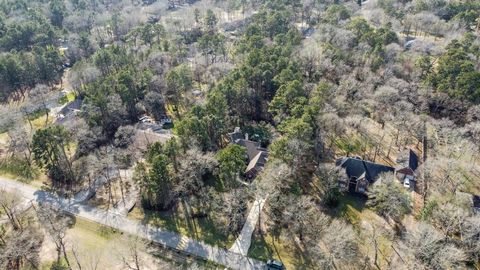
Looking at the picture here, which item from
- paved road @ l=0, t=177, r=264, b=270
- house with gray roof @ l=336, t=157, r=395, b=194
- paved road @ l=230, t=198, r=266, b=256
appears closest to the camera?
paved road @ l=0, t=177, r=264, b=270

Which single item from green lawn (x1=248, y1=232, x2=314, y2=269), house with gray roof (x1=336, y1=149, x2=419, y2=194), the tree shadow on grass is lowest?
green lawn (x1=248, y1=232, x2=314, y2=269)

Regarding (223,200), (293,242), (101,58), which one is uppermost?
(101,58)

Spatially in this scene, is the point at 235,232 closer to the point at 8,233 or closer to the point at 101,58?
the point at 8,233

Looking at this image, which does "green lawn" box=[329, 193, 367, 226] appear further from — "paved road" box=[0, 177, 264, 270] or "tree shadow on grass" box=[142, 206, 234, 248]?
"tree shadow on grass" box=[142, 206, 234, 248]

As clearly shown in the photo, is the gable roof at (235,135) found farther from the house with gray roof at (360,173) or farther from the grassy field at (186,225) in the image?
the house with gray roof at (360,173)

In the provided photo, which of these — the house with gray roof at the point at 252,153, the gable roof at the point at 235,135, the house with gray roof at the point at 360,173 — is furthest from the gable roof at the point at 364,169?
the gable roof at the point at 235,135

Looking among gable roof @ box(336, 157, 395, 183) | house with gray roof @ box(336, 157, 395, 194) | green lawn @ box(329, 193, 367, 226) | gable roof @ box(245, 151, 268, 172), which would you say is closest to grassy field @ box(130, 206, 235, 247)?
gable roof @ box(245, 151, 268, 172)

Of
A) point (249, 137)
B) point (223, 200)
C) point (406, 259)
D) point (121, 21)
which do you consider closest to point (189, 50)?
point (121, 21)
